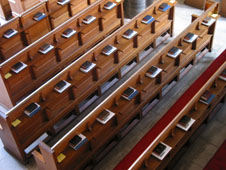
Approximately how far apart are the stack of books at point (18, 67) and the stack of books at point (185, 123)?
2.73m

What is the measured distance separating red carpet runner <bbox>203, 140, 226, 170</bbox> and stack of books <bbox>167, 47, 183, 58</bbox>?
1819mm

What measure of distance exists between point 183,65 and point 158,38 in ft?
4.18

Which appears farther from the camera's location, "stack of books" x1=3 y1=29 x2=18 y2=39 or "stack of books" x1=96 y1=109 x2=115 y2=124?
"stack of books" x1=3 y1=29 x2=18 y2=39

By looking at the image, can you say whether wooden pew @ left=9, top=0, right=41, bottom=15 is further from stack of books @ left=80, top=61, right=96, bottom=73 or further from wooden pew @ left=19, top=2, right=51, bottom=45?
stack of books @ left=80, top=61, right=96, bottom=73

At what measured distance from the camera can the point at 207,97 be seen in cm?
615

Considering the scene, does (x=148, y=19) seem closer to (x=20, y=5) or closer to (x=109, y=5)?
(x=109, y=5)

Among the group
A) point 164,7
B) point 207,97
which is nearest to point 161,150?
point 207,97

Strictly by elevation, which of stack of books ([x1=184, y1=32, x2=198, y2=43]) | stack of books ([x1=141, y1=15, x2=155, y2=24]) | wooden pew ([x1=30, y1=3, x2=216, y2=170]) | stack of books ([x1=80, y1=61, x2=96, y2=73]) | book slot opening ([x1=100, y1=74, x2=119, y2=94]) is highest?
stack of books ([x1=141, y1=15, x2=155, y2=24])

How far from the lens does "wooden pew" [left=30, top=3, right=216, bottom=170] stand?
5430mm

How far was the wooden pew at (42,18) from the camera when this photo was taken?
7.43 meters

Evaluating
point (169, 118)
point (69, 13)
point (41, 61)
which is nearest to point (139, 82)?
point (169, 118)

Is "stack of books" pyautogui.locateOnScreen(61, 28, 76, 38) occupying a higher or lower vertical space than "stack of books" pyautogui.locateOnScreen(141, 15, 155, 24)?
higher

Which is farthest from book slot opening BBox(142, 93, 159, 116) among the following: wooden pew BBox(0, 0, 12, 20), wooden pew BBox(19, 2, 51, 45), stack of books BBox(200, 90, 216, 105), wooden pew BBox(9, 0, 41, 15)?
wooden pew BBox(0, 0, 12, 20)

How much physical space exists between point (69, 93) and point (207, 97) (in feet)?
7.47
